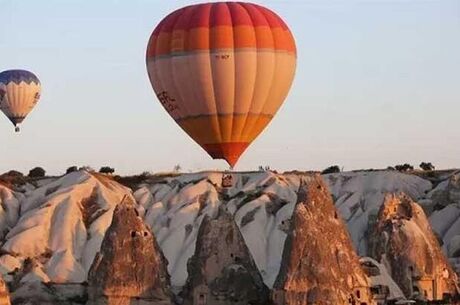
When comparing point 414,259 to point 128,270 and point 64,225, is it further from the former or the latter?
point 64,225

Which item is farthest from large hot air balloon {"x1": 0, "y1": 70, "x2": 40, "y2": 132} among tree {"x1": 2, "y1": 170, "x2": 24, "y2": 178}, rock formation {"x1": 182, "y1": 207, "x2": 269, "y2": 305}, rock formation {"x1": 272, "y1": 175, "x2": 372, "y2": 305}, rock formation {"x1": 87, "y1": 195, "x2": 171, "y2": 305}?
rock formation {"x1": 272, "y1": 175, "x2": 372, "y2": 305}

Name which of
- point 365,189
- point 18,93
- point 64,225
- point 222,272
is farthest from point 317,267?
point 18,93

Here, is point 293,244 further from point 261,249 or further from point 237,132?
point 261,249

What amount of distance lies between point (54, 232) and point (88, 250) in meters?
3.85

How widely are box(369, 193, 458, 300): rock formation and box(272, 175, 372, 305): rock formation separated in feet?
21.5

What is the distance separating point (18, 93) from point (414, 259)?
138ft

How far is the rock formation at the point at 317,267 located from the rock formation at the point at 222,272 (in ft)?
8.41

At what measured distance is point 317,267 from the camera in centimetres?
5716

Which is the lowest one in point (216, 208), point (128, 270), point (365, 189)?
point (128, 270)

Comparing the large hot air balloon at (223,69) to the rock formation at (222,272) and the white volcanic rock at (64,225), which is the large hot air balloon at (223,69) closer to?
the rock formation at (222,272)

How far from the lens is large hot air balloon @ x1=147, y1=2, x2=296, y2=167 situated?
68812 millimetres

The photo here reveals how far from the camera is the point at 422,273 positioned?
214 ft

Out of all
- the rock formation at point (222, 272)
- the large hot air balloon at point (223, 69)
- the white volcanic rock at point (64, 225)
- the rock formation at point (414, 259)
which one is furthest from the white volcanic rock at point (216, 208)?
the rock formation at point (222, 272)

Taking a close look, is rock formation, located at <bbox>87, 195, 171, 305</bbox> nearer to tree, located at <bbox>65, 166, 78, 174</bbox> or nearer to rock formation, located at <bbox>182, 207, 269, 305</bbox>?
rock formation, located at <bbox>182, 207, 269, 305</bbox>
